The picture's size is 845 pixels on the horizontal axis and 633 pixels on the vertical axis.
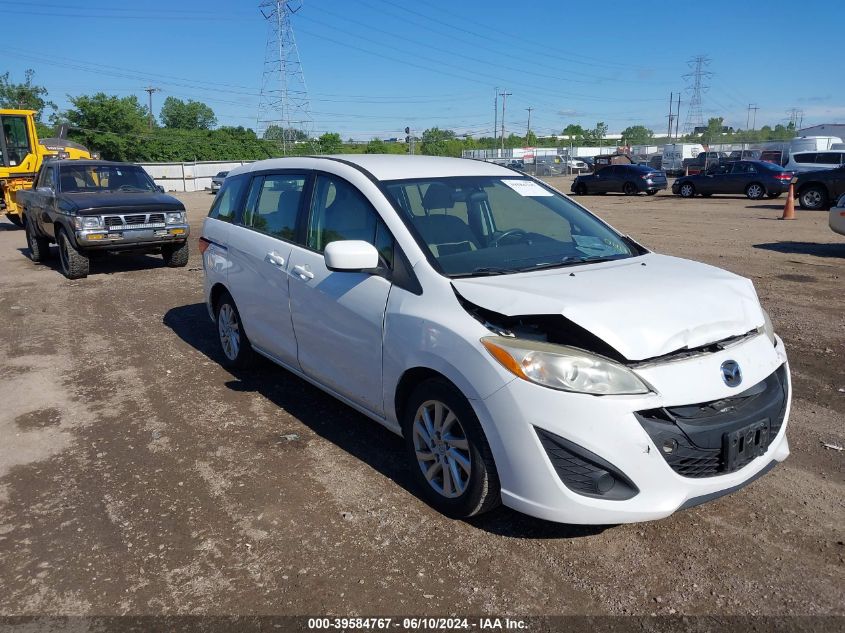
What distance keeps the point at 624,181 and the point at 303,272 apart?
27.8m

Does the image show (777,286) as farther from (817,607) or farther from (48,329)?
(48,329)

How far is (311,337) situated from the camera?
4637 millimetres

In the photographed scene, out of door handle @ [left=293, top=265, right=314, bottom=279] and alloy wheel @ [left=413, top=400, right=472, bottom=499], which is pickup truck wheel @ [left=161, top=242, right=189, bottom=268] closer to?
door handle @ [left=293, top=265, right=314, bottom=279]

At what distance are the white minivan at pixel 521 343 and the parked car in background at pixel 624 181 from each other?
26554mm

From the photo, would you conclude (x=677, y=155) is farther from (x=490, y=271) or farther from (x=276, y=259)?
(x=490, y=271)

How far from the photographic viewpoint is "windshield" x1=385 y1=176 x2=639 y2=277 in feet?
13.0

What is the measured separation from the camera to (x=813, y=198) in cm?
2044

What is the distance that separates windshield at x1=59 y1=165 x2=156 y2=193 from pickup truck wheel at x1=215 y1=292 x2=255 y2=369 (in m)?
7.09

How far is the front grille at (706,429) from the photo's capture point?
3025 millimetres

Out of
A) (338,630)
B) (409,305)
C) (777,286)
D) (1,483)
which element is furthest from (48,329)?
(777,286)

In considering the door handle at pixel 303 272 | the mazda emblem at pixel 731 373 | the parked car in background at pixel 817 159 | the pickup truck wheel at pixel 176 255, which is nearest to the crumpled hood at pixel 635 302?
the mazda emblem at pixel 731 373

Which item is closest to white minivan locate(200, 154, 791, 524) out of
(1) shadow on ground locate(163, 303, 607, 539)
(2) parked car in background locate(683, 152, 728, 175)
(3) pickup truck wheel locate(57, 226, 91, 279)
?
(1) shadow on ground locate(163, 303, 607, 539)

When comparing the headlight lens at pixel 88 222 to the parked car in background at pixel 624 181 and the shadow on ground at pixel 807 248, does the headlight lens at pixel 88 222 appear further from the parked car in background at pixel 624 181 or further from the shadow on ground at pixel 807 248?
the parked car in background at pixel 624 181

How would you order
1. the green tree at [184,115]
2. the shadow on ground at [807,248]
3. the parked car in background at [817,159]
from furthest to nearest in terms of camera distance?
1. the green tree at [184,115]
2. the parked car in background at [817,159]
3. the shadow on ground at [807,248]
